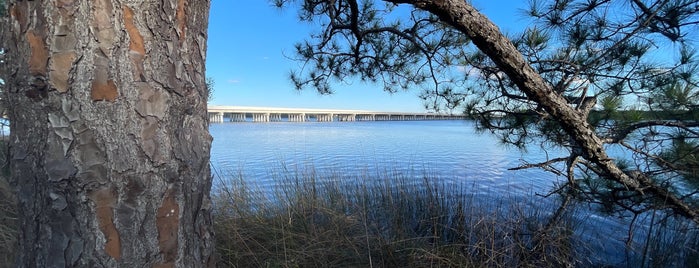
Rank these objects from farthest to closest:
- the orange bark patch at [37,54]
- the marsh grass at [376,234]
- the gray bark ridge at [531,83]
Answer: the marsh grass at [376,234], the gray bark ridge at [531,83], the orange bark patch at [37,54]

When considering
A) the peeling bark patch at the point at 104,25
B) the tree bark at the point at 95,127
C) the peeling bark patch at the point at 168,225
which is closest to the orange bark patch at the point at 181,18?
the tree bark at the point at 95,127

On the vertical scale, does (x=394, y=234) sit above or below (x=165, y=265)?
below

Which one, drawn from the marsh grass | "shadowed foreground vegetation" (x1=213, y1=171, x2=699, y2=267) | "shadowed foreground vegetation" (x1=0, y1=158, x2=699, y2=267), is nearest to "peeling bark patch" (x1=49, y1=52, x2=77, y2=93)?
"shadowed foreground vegetation" (x1=0, y1=158, x2=699, y2=267)

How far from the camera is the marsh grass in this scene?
76.8 inches

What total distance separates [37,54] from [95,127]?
0.17m

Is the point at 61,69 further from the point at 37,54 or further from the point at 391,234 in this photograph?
the point at 391,234

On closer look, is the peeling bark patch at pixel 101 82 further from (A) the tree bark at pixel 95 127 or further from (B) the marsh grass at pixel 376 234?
(B) the marsh grass at pixel 376 234

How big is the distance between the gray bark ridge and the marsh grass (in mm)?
480

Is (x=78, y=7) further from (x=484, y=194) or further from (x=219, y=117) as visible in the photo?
(x=219, y=117)

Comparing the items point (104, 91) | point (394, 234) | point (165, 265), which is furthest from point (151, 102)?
point (394, 234)

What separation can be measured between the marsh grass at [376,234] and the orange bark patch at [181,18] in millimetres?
1456

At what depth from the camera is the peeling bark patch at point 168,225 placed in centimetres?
75

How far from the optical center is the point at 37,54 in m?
0.65

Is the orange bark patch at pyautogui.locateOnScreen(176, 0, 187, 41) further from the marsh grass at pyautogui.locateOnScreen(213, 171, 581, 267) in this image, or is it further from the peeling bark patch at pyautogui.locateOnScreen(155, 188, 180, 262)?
the marsh grass at pyautogui.locateOnScreen(213, 171, 581, 267)
